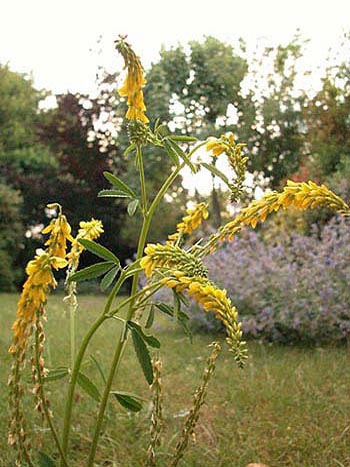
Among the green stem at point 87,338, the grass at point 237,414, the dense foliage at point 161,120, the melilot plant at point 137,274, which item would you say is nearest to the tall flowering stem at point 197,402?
the melilot plant at point 137,274

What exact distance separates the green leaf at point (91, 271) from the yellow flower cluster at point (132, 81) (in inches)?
11.4

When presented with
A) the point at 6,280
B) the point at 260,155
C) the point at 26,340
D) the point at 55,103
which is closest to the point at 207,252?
the point at 26,340

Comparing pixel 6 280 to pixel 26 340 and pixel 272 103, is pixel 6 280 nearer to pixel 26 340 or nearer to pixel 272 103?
pixel 272 103

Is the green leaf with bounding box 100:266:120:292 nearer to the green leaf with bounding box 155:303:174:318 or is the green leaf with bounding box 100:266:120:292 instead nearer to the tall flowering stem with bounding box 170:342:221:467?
the green leaf with bounding box 155:303:174:318

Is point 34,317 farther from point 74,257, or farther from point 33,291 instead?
point 74,257

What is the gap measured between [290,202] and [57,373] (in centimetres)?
57

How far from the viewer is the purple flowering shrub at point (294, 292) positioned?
14.2 ft

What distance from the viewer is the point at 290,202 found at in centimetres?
115

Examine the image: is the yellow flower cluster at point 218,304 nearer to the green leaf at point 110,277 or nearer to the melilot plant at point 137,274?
the melilot plant at point 137,274

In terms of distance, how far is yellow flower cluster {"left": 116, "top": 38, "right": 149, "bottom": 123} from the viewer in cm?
115

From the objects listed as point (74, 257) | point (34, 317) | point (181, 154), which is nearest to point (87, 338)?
point (34, 317)

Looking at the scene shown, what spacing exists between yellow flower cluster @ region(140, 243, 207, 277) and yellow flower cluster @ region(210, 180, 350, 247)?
13cm

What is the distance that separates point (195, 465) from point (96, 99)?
12631 millimetres

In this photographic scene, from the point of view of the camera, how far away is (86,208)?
1305 cm
